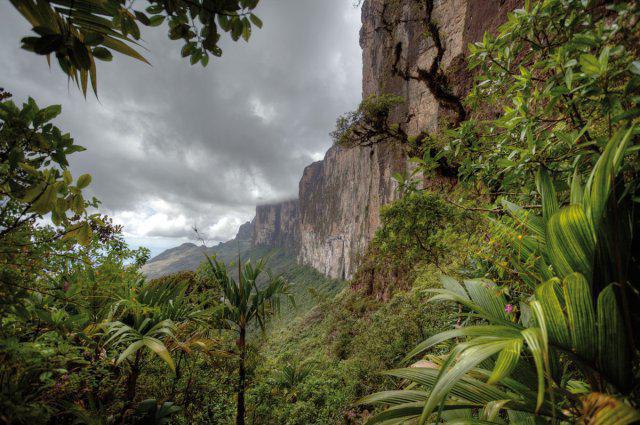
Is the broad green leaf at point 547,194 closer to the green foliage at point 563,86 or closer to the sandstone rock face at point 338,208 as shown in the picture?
the green foliage at point 563,86

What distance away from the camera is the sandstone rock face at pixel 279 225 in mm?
94562

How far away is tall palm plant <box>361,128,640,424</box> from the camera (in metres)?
0.79

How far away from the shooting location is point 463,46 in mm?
10359

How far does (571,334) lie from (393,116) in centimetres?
1815

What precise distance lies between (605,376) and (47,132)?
7.50 ft

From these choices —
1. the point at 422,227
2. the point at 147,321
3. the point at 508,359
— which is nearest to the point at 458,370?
the point at 508,359

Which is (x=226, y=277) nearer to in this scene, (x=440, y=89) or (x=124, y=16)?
(x=124, y=16)

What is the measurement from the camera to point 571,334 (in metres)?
0.95

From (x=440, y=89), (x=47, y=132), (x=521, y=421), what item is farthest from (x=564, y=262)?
(x=440, y=89)

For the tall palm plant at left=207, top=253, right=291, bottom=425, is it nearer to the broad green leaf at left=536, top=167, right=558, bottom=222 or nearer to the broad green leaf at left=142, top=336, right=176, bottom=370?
the broad green leaf at left=142, top=336, right=176, bottom=370

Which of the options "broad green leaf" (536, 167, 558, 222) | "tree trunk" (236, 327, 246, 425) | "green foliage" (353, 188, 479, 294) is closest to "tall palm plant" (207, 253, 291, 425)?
"tree trunk" (236, 327, 246, 425)

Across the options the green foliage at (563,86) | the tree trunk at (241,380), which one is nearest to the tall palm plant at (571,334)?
the green foliage at (563,86)

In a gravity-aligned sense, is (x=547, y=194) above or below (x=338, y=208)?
below

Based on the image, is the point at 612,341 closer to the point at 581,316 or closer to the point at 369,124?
the point at 581,316
